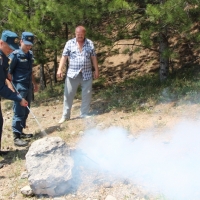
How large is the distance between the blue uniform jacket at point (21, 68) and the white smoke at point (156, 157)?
137 cm

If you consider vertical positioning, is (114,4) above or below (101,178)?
above

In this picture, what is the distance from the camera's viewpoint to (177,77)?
7531 millimetres

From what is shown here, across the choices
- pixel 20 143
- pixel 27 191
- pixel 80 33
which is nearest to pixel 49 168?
pixel 27 191

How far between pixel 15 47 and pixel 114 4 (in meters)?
2.18

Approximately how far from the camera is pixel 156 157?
407cm

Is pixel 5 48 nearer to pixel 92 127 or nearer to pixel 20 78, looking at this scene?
pixel 20 78

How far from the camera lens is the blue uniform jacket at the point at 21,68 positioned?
5.08m

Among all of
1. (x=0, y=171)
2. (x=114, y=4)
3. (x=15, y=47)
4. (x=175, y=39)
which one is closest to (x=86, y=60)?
(x=114, y=4)

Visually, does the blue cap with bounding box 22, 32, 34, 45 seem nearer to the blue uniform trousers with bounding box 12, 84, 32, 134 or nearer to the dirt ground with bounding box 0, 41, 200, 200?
the blue uniform trousers with bounding box 12, 84, 32, 134

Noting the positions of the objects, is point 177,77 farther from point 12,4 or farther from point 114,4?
point 12,4

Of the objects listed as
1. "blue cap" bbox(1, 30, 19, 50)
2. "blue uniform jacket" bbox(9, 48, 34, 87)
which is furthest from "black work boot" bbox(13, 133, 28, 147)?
"blue cap" bbox(1, 30, 19, 50)

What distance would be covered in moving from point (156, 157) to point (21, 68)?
261cm

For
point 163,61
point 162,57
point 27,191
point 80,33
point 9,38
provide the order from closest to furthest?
point 27,191 → point 9,38 → point 80,33 → point 162,57 → point 163,61

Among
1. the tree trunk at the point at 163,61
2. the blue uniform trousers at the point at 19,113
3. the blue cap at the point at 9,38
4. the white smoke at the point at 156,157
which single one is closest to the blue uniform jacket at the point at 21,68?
the blue uniform trousers at the point at 19,113
